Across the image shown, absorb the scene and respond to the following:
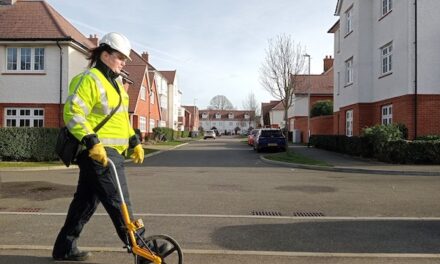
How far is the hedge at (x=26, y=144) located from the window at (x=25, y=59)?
5347 mm

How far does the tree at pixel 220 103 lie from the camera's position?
157 metres

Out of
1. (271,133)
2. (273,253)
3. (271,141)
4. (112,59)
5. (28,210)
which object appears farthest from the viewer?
(271,133)

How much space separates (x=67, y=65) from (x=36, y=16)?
398 centimetres

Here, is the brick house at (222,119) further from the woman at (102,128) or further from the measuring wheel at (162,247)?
the measuring wheel at (162,247)

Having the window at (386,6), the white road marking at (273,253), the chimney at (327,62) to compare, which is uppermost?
the chimney at (327,62)

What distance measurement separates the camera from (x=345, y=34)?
27.0m

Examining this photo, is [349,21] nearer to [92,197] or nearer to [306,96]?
[306,96]

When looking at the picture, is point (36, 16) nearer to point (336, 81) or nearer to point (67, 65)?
point (67, 65)

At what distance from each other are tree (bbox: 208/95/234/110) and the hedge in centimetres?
13707

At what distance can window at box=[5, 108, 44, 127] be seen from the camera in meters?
23.8

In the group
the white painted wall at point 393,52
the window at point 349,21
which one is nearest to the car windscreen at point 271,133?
the white painted wall at point 393,52

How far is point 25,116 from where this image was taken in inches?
939

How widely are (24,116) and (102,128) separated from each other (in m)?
21.7

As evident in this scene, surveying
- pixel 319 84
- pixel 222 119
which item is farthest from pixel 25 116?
pixel 222 119
